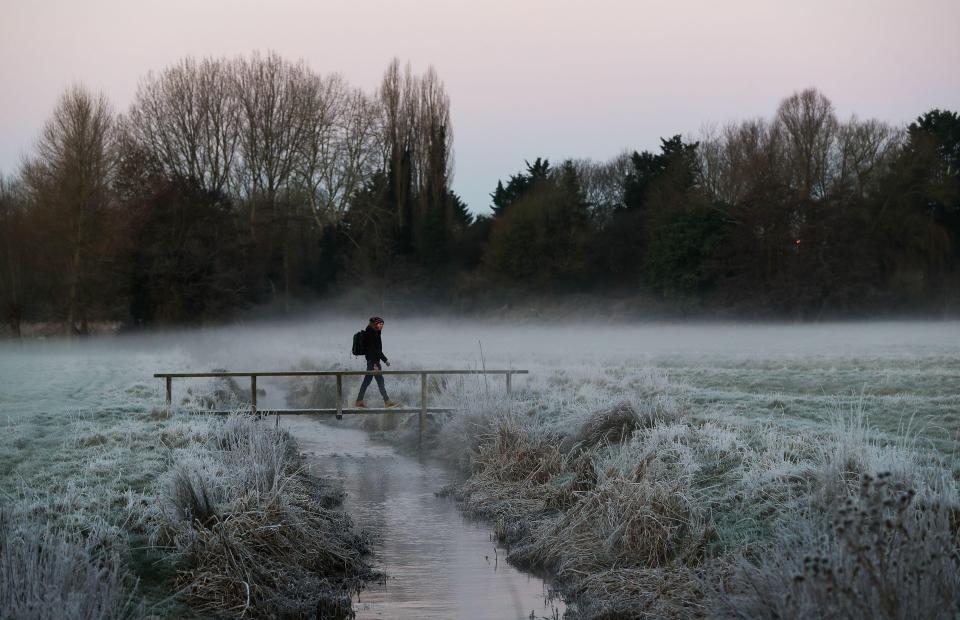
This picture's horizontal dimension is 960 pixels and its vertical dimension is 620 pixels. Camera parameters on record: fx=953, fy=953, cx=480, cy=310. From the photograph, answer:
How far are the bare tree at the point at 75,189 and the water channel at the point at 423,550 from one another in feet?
83.4

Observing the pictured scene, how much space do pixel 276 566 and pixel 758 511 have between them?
4.30m

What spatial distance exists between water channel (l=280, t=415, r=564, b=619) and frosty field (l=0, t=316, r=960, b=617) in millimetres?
383

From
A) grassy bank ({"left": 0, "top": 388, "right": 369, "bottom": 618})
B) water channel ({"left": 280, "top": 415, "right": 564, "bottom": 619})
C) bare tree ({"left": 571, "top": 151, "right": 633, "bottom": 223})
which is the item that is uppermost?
bare tree ({"left": 571, "top": 151, "right": 633, "bottom": 223})

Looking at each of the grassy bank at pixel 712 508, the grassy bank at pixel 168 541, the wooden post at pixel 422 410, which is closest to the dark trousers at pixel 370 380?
the wooden post at pixel 422 410

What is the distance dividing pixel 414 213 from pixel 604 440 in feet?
148

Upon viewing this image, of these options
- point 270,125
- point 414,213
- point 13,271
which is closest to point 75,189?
point 13,271

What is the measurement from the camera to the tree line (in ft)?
131

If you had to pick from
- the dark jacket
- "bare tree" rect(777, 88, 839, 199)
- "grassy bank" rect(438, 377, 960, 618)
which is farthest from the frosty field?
"bare tree" rect(777, 88, 839, 199)

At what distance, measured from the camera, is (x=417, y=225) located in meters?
56.1

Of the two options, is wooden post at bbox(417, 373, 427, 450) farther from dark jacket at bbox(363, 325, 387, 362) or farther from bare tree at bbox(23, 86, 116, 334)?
bare tree at bbox(23, 86, 116, 334)

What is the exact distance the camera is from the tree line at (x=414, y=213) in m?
40.1

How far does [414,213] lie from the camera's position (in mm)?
56375

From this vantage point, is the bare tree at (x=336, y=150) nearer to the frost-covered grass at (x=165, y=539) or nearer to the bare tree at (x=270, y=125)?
the bare tree at (x=270, y=125)

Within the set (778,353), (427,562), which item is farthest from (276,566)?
(778,353)
